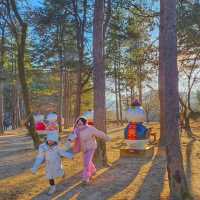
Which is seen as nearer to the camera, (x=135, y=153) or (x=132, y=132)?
(x=132, y=132)

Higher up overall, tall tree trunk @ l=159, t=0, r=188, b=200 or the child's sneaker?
tall tree trunk @ l=159, t=0, r=188, b=200

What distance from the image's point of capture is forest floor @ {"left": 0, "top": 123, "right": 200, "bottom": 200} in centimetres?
819

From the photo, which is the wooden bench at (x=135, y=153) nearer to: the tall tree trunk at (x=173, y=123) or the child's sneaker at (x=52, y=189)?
the child's sneaker at (x=52, y=189)

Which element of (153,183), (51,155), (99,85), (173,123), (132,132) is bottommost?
(153,183)

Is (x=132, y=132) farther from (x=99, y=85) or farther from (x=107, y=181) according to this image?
(x=107, y=181)

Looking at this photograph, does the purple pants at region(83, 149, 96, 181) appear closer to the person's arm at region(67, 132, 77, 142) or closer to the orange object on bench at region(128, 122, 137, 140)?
the person's arm at region(67, 132, 77, 142)

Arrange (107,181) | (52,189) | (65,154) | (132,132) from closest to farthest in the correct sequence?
1. (65,154)
2. (52,189)
3. (107,181)
4. (132,132)

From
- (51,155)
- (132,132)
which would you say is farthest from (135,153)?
(51,155)

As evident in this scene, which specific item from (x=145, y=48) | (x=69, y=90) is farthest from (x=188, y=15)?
(x=69, y=90)

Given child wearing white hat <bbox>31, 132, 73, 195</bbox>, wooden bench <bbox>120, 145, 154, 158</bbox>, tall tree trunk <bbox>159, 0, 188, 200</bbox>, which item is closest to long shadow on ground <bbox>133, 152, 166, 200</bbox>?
tall tree trunk <bbox>159, 0, 188, 200</bbox>

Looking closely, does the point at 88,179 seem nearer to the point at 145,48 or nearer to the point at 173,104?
the point at 173,104

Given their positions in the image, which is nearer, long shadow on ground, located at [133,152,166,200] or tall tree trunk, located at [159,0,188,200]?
tall tree trunk, located at [159,0,188,200]

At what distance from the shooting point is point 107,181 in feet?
30.6

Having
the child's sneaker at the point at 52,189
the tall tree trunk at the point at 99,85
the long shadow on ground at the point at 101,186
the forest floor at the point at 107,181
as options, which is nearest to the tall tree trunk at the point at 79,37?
the forest floor at the point at 107,181
